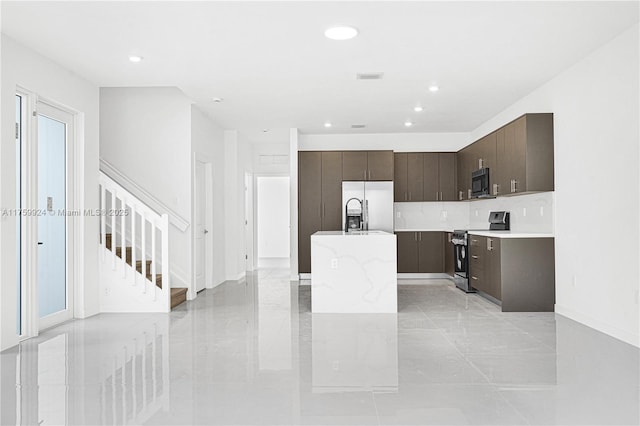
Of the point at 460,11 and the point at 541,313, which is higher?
the point at 460,11

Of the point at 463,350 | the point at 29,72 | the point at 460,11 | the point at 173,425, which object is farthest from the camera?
the point at 29,72

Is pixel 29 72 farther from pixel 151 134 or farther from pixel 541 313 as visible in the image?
pixel 541 313

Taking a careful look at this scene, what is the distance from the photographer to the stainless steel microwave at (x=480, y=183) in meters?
7.20

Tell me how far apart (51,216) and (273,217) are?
6.91 m

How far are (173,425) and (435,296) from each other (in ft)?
16.2

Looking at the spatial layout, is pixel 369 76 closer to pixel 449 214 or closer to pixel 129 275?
pixel 129 275

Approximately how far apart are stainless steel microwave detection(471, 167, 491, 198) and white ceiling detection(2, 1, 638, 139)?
3.44 feet

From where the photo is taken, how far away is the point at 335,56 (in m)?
4.82

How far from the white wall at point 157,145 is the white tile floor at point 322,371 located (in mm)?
1542

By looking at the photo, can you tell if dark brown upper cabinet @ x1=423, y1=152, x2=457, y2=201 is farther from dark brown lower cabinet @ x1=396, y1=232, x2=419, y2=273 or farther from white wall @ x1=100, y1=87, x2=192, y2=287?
white wall @ x1=100, y1=87, x2=192, y2=287

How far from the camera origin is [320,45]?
4508mm

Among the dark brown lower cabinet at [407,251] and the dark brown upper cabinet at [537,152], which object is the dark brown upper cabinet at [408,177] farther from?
the dark brown upper cabinet at [537,152]

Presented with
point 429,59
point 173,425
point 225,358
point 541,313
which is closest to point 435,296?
point 541,313

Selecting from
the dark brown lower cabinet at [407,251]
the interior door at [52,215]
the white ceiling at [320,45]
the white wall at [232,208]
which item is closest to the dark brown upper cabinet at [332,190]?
the dark brown lower cabinet at [407,251]
